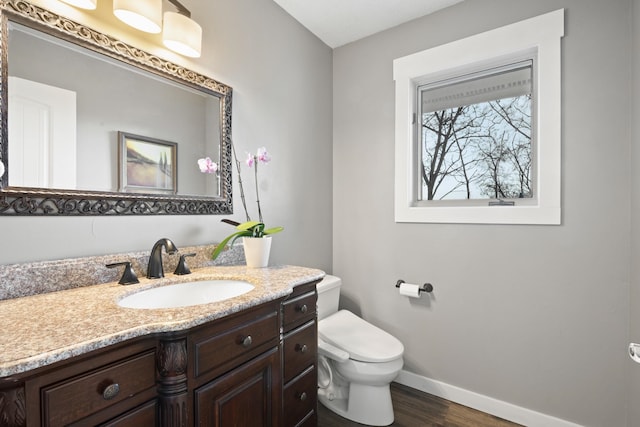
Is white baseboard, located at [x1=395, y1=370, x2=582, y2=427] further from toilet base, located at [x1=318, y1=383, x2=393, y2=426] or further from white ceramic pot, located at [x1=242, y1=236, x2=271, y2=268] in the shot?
white ceramic pot, located at [x1=242, y1=236, x2=271, y2=268]

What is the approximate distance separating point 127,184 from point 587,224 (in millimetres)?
2192

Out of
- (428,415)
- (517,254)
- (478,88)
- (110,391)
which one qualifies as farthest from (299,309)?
(478,88)

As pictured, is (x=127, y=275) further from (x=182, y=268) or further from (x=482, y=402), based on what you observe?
(x=482, y=402)

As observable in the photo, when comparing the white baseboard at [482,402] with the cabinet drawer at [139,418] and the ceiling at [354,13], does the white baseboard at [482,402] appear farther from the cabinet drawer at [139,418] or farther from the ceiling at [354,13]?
the ceiling at [354,13]

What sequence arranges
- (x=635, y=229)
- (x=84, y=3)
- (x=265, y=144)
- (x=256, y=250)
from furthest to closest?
(x=265, y=144) → (x=256, y=250) → (x=635, y=229) → (x=84, y=3)

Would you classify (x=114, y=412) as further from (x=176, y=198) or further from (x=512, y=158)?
(x=512, y=158)

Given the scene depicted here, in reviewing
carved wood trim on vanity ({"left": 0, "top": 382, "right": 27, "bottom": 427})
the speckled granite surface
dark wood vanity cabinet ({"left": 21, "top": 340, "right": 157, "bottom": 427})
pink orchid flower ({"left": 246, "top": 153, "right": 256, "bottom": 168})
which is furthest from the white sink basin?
pink orchid flower ({"left": 246, "top": 153, "right": 256, "bottom": 168})

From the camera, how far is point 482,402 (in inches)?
74.9

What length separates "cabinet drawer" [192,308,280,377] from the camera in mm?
883

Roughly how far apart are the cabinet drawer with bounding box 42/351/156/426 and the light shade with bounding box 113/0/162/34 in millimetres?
1219

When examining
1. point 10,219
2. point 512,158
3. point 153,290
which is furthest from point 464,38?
point 10,219

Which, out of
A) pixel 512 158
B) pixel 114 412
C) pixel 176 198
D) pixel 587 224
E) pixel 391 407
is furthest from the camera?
pixel 512 158

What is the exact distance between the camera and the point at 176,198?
145 cm

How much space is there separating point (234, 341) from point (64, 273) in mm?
639
